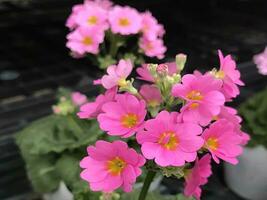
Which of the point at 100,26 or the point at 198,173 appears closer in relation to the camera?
the point at 198,173

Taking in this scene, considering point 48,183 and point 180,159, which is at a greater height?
point 180,159

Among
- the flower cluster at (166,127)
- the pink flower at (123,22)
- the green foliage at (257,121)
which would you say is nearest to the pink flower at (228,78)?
the flower cluster at (166,127)

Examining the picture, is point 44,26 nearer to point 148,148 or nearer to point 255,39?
point 255,39

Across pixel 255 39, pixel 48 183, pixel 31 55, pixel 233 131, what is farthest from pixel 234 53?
pixel 233 131

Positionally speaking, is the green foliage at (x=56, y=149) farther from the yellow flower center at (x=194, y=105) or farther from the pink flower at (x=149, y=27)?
the yellow flower center at (x=194, y=105)

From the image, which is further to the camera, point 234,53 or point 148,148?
point 234,53

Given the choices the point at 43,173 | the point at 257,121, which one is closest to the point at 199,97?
the point at 43,173

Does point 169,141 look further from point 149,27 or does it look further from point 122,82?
point 149,27
